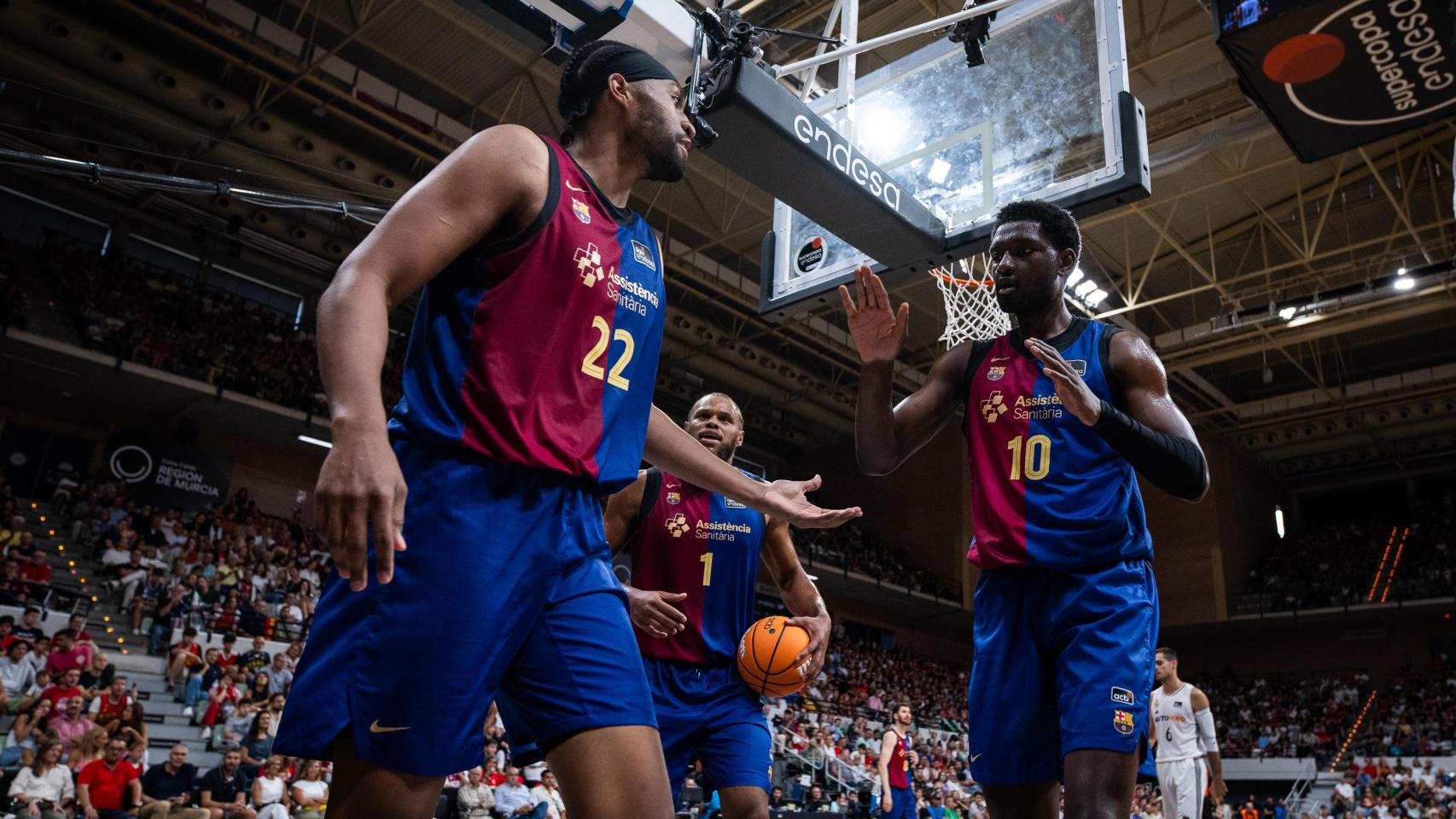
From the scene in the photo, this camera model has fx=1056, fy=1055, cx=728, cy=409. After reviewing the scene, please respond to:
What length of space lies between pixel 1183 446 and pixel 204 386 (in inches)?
756

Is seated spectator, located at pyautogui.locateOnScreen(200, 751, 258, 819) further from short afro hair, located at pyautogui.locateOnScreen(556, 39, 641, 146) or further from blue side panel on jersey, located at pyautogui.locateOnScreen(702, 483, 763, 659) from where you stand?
short afro hair, located at pyautogui.locateOnScreen(556, 39, 641, 146)

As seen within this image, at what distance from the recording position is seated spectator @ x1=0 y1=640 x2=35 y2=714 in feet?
34.6

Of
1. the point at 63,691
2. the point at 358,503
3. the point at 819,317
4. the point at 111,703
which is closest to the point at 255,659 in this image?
the point at 111,703

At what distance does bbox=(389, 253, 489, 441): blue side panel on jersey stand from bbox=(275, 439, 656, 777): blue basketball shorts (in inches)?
A: 2.3

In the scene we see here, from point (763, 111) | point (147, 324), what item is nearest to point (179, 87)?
point (147, 324)

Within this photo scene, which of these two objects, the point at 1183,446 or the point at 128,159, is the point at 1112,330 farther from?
the point at 128,159

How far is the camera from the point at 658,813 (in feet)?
6.14

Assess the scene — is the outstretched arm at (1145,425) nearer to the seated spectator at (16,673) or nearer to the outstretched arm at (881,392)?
the outstretched arm at (881,392)

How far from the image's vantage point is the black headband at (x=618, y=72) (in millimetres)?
2555

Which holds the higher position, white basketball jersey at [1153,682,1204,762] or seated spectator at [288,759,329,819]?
white basketball jersey at [1153,682,1204,762]

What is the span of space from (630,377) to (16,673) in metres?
11.3

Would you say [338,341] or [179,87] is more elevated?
[179,87]

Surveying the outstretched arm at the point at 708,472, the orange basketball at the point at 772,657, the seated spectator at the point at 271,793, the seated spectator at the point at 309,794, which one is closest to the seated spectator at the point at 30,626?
the seated spectator at the point at 271,793

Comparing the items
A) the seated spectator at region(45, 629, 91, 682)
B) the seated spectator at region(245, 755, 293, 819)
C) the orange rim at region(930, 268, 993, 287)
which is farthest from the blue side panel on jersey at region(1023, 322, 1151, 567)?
the seated spectator at region(45, 629, 91, 682)
